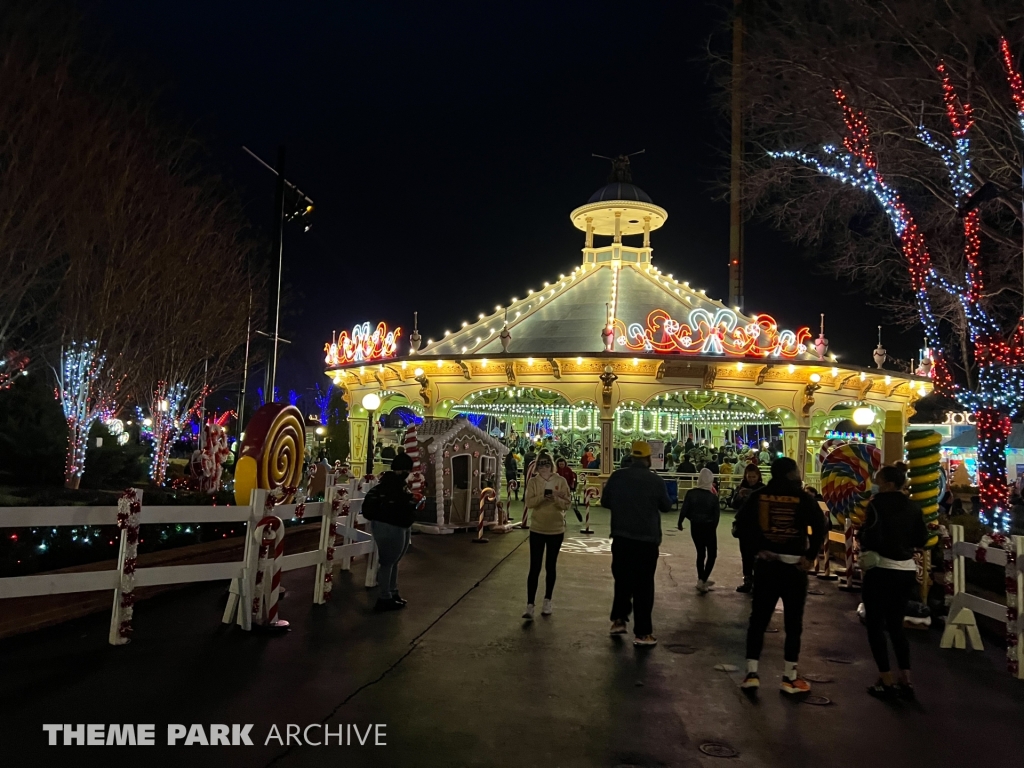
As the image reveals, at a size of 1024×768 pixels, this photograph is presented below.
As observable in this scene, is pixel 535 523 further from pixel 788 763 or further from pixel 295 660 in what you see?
pixel 788 763

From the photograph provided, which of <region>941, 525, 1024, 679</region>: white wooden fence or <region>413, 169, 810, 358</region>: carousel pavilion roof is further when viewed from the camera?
<region>413, 169, 810, 358</region>: carousel pavilion roof

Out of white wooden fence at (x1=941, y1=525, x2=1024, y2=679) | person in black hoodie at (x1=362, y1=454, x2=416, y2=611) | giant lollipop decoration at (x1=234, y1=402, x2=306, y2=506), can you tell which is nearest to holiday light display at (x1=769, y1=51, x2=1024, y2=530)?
white wooden fence at (x1=941, y1=525, x2=1024, y2=679)

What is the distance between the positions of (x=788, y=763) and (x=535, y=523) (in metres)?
3.83

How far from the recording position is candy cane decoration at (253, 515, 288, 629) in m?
6.75

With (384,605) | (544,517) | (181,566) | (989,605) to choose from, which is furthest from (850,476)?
(181,566)

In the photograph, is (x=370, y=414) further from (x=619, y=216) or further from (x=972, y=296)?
(x=972, y=296)

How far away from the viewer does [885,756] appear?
4.42 meters

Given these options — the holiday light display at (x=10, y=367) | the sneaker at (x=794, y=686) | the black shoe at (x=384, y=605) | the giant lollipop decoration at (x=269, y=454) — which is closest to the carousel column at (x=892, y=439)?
the sneaker at (x=794, y=686)

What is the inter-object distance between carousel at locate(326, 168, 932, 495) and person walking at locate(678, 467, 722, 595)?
8.04 metres

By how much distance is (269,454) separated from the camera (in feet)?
29.4

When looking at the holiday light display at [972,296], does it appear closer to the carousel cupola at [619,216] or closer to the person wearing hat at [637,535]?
the person wearing hat at [637,535]

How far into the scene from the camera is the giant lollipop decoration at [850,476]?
401 inches

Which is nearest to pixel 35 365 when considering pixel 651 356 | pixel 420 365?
pixel 420 365

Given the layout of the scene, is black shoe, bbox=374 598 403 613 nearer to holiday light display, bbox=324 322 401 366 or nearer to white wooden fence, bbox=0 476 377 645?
white wooden fence, bbox=0 476 377 645
